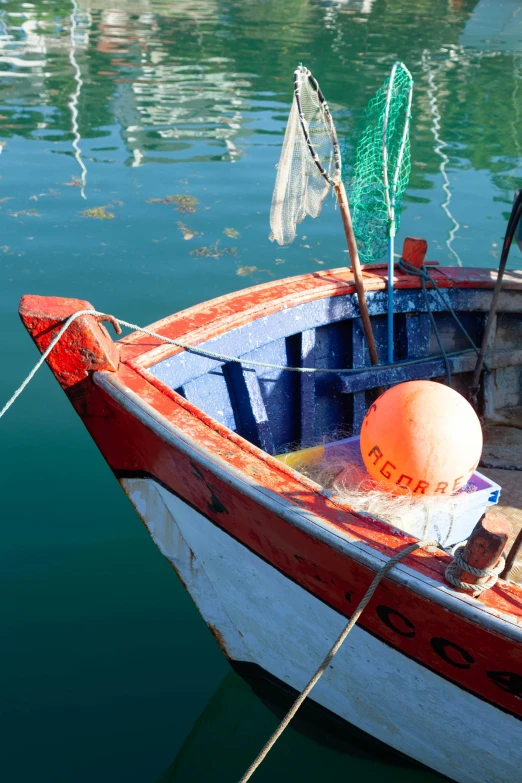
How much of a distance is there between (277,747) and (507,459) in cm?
238

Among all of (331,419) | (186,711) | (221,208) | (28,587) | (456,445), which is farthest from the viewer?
(221,208)

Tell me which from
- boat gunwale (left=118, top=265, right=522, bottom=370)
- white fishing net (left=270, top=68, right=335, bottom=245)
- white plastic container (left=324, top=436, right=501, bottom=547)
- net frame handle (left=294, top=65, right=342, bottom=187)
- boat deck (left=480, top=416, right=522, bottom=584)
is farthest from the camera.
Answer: boat deck (left=480, top=416, right=522, bottom=584)

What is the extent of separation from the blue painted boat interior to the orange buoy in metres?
1.13

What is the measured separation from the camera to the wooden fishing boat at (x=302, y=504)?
285cm

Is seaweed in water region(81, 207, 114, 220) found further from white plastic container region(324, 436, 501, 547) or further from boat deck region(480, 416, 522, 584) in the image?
white plastic container region(324, 436, 501, 547)

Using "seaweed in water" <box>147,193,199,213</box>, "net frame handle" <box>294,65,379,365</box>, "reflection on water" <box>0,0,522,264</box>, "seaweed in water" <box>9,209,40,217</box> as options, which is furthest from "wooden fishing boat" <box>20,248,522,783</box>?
"seaweed in water" <box>9,209,40,217</box>

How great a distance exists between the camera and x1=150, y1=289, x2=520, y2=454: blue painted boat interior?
14.5 feet

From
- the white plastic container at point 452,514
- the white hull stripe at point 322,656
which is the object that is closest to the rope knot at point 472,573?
the white hull stripe at point 322,656

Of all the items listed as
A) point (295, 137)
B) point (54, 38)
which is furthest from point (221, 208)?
point (54, 38)

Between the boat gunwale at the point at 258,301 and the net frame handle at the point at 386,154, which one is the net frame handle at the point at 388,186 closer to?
the net frame handle at the point at 386,154

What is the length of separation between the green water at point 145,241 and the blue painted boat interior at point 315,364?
4.37ft

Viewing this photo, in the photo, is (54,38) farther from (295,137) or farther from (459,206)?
(295,137)

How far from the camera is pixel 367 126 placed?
508cm

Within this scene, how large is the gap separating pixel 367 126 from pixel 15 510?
12.3 feet
